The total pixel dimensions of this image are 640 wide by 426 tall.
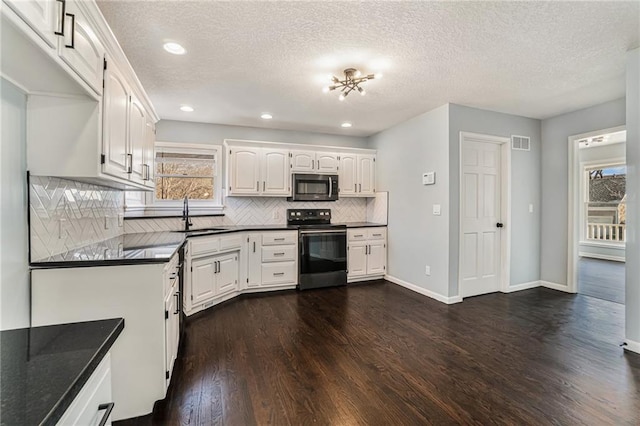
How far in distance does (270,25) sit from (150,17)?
2.67 feet

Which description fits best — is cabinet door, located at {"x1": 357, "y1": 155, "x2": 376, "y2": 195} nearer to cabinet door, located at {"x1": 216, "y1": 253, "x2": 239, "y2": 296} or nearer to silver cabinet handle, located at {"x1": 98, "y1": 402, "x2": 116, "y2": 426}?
cabinet door, located at {"x1": 216, "y1": 253, "x2": 239, "y2": 296}

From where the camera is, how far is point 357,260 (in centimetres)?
468

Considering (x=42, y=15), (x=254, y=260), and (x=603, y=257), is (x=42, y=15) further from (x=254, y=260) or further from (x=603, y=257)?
(x=603, y=257)

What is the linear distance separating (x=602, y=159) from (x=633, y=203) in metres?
4.98

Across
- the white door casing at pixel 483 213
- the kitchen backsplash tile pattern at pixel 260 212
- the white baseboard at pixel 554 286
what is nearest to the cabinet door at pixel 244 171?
the kitchen backsplash tile pattern at pixel 260 212

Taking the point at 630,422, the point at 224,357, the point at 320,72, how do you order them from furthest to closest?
the point at 320,72 < the point at 224,357 < the point at 630,422

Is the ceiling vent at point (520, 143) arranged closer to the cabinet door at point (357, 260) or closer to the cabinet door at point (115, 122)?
the cabinet door at point (357, 260)

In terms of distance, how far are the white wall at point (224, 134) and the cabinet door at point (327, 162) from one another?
474 millimetres

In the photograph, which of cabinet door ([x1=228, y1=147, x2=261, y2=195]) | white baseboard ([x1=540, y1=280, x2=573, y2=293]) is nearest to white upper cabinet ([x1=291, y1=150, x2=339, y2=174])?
cabinet door ([x1=228, y1=147, x2=261, y2=195])

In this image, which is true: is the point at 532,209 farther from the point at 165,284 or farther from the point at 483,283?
the point at 165,284

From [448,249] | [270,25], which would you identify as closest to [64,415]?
[270,25]

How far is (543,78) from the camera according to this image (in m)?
2.97

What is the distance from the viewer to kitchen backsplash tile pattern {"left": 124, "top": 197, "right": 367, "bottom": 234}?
13.0ft

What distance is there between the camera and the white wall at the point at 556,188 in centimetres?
406
